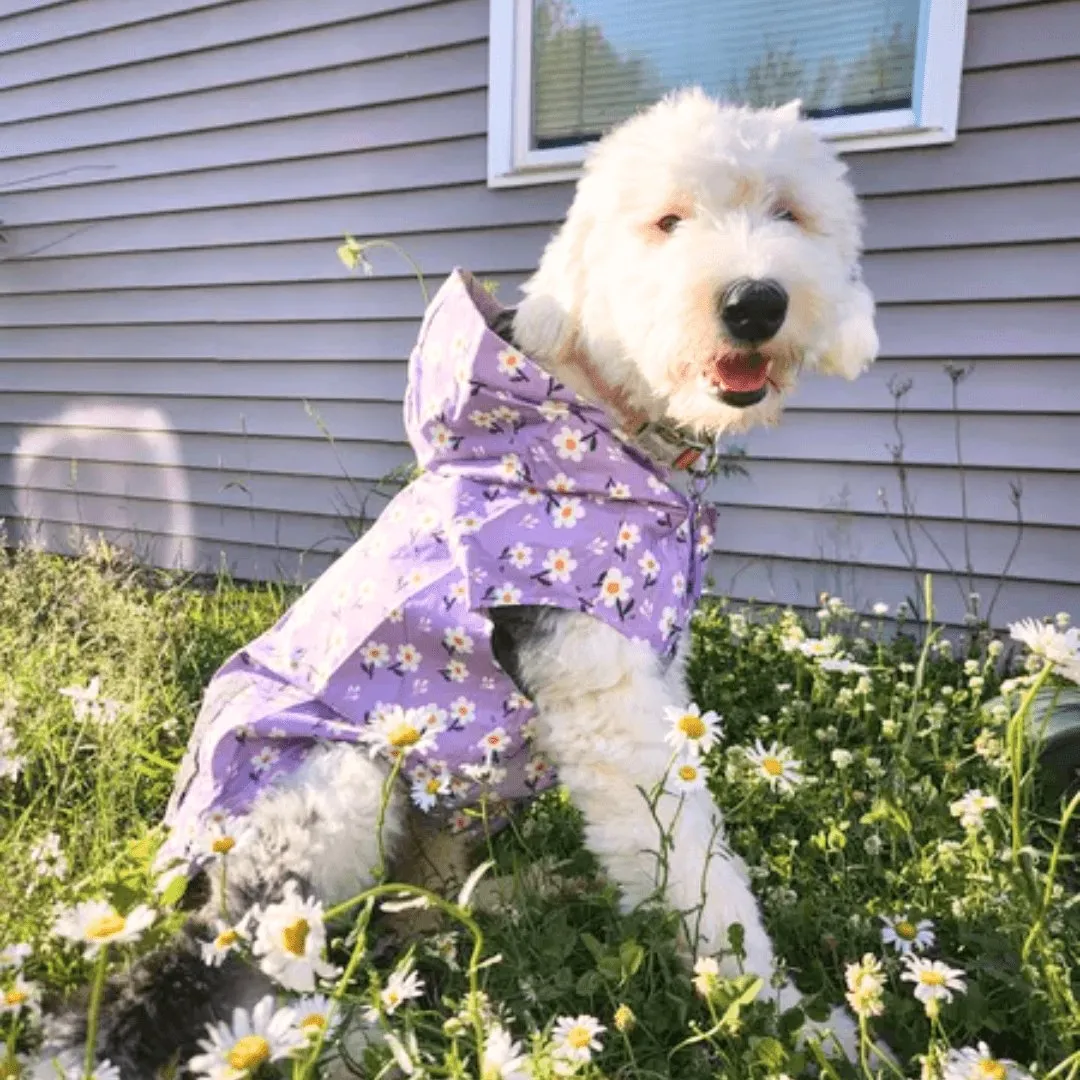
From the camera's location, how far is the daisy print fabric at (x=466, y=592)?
1760 mm

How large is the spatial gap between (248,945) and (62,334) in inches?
255

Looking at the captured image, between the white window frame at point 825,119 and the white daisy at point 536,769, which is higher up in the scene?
the white window frame at point 825,119

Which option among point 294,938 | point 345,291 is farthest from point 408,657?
point 345,291

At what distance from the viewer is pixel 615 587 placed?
5.90 ft

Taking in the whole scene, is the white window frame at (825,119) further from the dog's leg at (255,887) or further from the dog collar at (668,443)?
the dog's leg at (255,887)

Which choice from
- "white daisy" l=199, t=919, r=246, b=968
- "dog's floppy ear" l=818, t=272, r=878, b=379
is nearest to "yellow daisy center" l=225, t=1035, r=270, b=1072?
"white daisy" l=199, t=919, r=246, b=968

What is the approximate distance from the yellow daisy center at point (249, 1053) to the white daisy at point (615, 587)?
3.20 ft

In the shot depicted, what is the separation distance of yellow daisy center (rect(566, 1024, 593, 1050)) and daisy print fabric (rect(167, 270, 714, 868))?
0.50m

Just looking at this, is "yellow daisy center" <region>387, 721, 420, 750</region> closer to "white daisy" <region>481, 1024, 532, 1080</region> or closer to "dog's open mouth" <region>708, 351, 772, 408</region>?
"white daisy" <region>481, 1024, 532, 1080</region>

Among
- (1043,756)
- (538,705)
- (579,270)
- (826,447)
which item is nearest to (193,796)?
(538,705)

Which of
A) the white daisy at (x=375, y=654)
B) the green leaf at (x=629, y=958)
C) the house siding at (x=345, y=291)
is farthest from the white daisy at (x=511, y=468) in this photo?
the house siding at (x=345, y=291)

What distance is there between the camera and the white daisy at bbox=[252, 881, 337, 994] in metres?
1.01

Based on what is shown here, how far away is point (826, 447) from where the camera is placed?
4297mm

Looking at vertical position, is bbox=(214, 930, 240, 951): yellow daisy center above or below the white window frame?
below
